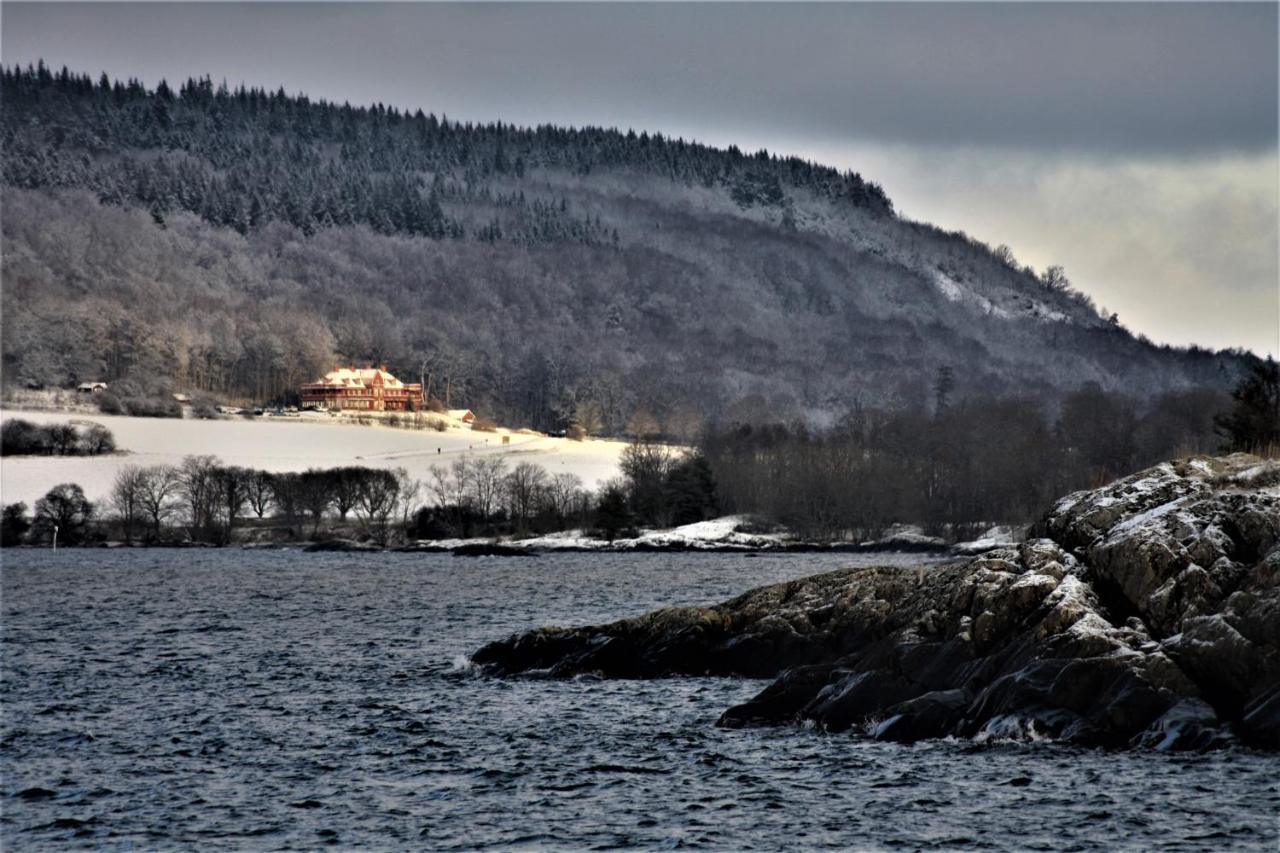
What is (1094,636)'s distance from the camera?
33.3 metres

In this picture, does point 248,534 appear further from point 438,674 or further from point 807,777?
point 807,777

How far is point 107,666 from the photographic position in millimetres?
51594

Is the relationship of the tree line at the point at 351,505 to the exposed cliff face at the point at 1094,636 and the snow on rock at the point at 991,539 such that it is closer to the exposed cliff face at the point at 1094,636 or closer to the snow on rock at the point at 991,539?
the snow on rock at the point at 991,539

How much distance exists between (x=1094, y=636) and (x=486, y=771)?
14.1 m

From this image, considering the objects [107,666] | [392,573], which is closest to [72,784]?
[107,666]

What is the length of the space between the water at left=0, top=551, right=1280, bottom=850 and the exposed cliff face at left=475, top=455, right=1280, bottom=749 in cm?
131

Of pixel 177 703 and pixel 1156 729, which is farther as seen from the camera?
pixel 177 703

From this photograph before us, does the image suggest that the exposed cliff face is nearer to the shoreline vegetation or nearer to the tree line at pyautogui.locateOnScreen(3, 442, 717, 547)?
the shoreline vegetation

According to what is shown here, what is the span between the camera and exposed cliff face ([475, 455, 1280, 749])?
31531 millimetres

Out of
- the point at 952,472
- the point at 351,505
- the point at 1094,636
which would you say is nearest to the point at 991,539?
the point at 952,472

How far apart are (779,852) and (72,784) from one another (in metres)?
16.1

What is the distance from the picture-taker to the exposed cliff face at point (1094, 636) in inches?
1241

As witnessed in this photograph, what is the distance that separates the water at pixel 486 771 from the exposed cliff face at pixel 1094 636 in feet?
4.31

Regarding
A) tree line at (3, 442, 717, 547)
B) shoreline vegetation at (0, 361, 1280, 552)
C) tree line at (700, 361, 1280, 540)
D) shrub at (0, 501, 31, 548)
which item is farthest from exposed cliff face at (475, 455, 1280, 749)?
shrub at (0, 501, 31, 548)
